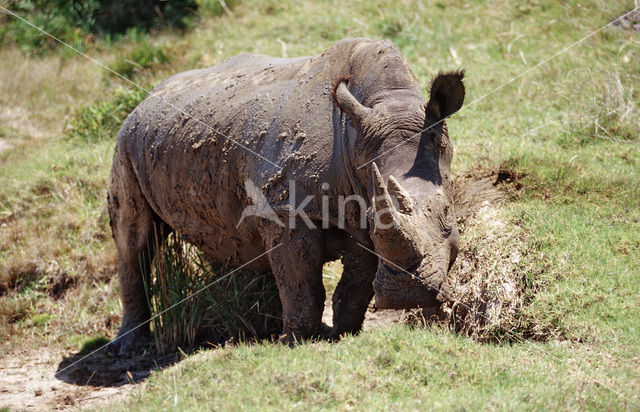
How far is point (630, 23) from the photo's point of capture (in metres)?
10.3

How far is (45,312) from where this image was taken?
8.41 m

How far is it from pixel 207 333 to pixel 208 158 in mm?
1780

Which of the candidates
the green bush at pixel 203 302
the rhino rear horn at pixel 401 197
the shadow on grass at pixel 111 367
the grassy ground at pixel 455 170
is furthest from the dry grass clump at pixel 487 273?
the shadow on grass at pixel 111 367

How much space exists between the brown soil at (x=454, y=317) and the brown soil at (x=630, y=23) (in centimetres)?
477

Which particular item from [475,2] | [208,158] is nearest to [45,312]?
[208,158]

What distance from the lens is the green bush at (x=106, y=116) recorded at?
1131 cm

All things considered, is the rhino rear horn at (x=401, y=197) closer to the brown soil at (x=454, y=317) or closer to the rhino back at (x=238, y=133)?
the rhino back at (x=238, y=133)

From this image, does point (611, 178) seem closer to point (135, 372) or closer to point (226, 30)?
point (135, 372)

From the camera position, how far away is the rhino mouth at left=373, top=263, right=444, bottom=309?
14.4 ft

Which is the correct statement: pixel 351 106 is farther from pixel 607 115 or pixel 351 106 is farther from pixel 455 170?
pixel 607 115

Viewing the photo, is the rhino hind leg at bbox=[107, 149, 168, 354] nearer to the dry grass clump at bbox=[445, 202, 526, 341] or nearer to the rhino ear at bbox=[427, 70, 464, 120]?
the dry grass clump at bbox=[445, 202, 526, 341]

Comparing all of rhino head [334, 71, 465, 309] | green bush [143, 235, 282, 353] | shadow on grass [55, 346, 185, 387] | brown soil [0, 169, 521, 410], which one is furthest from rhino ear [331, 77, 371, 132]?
shadow on grass [55, 346, 185, 387]

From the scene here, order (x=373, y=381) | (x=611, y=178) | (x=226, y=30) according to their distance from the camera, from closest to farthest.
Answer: (x=373, y=381) < (x=611, y=178) < (x=226, y=30)

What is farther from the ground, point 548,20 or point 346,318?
point 548,20
